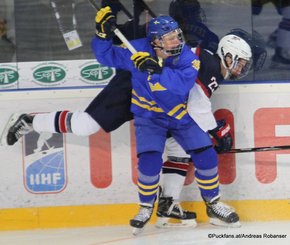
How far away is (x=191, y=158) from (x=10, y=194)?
3.20 feet

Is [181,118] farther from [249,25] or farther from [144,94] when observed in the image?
[249,25]

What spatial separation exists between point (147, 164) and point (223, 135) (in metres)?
0.44

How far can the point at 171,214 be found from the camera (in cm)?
447

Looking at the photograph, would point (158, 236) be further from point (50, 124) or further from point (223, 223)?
point (50, 124)

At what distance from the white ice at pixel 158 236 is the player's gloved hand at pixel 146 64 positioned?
829 mm

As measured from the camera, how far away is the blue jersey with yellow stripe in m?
4.15

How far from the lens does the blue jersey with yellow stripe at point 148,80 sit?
4.15 metres

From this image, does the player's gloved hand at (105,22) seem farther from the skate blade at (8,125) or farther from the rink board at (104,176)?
the skate blade at (8,125)

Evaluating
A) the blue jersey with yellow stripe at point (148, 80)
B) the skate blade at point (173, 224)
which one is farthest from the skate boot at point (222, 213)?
the blue jersey with yellow stripe at point (148, 80)

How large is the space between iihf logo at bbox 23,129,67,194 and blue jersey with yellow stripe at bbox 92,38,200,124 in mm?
512

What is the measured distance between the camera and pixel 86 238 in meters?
4.37
